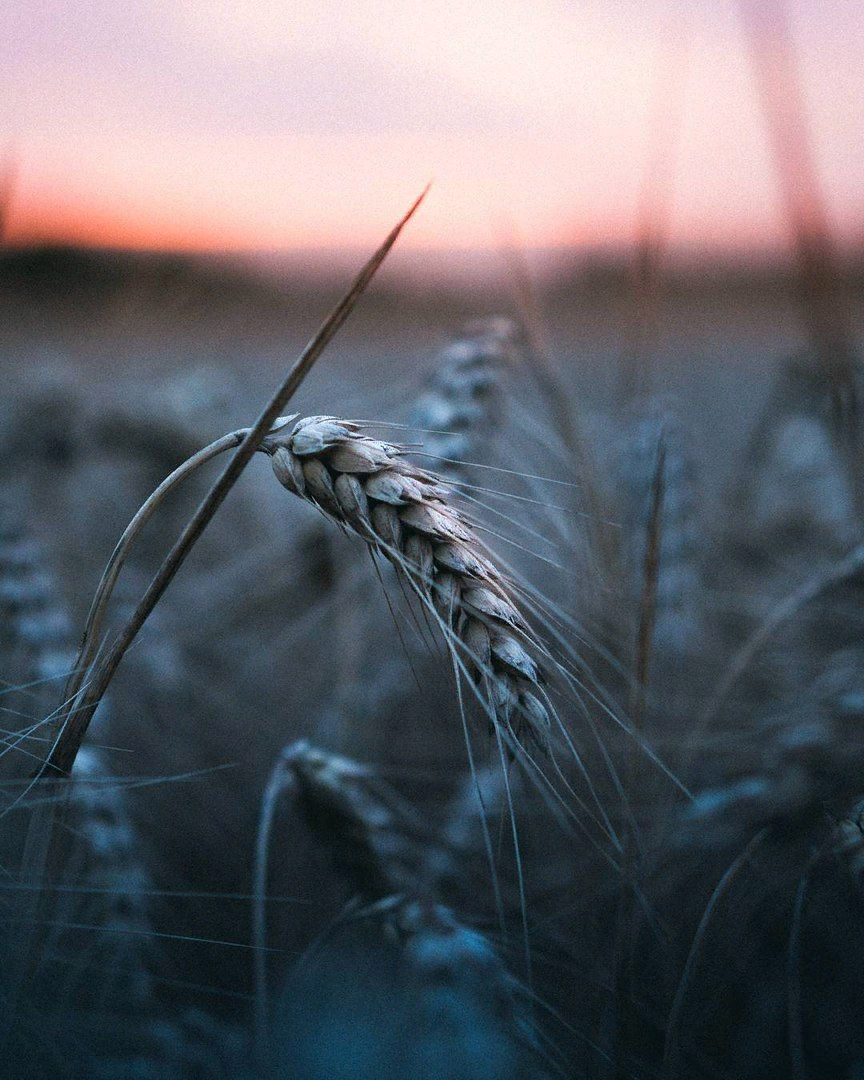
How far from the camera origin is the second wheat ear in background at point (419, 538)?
0.61 m

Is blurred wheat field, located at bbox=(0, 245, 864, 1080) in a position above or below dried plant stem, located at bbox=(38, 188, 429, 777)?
below

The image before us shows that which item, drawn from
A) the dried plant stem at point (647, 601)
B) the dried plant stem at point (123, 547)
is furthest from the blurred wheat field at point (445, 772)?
the dried plant stem at point (123, 547)

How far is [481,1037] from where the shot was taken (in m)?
0.84

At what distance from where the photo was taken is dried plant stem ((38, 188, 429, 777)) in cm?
60

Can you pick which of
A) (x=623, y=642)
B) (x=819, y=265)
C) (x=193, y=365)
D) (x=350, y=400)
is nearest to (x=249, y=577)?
(x=350, y=400)

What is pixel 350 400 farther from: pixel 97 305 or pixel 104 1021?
pixel 97 305

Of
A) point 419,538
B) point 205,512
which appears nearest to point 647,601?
point 419,538

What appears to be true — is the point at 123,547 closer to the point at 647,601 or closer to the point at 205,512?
the point at 205,512

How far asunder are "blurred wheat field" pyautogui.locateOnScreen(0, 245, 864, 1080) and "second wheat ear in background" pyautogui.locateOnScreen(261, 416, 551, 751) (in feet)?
0.10

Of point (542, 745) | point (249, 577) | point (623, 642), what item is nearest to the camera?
point (542, 745)

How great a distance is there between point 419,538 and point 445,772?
1.09 metres

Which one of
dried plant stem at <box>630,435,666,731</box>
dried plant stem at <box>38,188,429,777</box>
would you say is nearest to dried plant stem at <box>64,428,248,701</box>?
dried plant stem at <box>38,188,429,777</box>

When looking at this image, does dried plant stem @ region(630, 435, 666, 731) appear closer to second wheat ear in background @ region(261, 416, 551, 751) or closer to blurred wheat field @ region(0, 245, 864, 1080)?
blurred wheat field @ region(0, 245, 864, 1080)

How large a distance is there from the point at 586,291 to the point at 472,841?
152 centimetres
